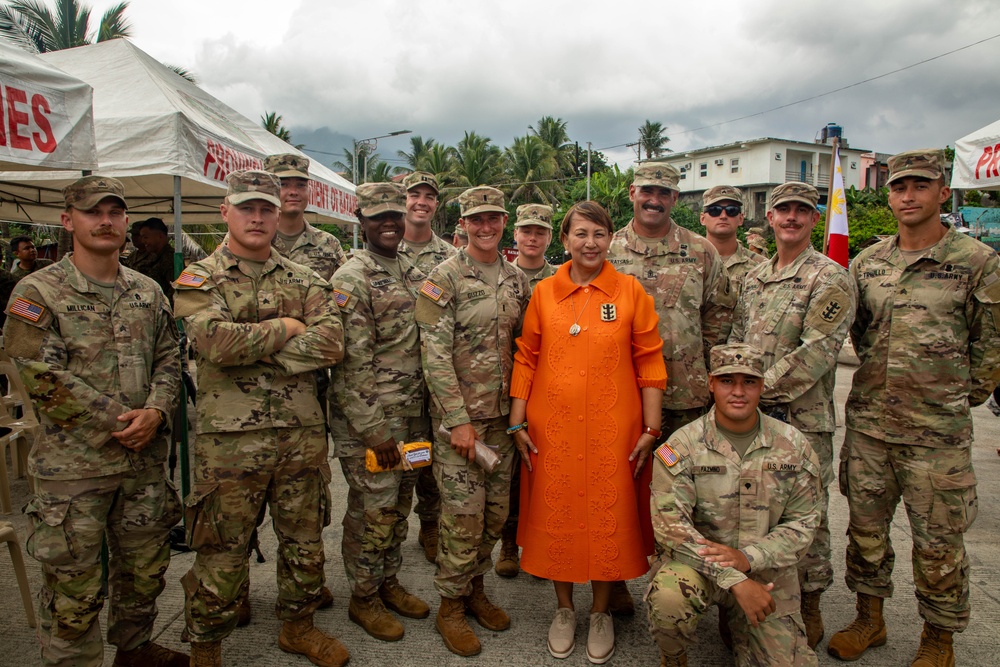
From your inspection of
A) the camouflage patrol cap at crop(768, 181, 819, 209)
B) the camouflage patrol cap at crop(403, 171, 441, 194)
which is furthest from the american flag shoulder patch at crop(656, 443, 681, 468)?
the camouflage patrol cap at crop(403, 171, 441, 194)

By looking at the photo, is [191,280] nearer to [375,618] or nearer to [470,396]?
[470,396]

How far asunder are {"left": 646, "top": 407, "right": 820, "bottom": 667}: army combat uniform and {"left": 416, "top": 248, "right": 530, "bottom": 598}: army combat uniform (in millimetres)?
872

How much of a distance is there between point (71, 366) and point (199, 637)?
1283 mm

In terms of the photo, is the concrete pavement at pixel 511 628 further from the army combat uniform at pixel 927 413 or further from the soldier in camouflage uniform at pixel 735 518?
the soldier in camouflage uniform at pixel 735 518

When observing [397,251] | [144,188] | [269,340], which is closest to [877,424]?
[397,251]

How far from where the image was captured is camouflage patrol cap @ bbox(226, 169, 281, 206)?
2766 mm

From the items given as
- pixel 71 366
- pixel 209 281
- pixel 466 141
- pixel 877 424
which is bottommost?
pixel 877 424

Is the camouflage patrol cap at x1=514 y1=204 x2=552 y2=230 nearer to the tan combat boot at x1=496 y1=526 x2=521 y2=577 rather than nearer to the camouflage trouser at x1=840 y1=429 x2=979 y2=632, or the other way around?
the tan combat boot at x1=496 y1=526 x2=521 y2=577

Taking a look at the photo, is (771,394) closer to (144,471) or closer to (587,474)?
(587,474)

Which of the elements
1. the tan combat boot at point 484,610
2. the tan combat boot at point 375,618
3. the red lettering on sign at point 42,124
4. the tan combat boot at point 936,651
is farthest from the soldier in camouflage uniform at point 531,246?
the red lettering on sign at point 42,124

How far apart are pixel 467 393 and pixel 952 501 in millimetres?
2325

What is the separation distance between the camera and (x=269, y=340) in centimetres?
267

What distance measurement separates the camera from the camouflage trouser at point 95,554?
2.55 meters

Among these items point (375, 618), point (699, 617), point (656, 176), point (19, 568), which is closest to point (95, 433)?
point (19, 568)
